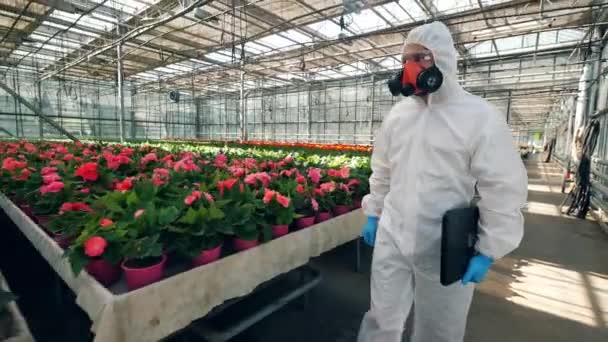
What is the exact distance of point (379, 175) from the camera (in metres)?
→ 1.67

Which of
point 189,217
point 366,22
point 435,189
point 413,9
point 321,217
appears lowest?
point 321,217

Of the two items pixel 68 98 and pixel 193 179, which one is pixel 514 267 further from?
pixel 68 98

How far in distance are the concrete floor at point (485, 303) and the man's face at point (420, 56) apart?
1770 mm

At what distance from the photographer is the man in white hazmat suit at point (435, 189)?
1196 mm

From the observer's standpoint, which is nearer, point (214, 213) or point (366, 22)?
point (214, 213)

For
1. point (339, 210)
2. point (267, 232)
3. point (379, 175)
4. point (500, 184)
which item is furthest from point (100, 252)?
point (339, 210)

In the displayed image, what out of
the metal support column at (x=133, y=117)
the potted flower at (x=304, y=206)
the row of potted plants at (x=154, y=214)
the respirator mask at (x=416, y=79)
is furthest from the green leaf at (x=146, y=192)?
the metal support column at (x=133, y=117)

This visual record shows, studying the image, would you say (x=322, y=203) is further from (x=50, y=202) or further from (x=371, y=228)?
(x=50, y=202)

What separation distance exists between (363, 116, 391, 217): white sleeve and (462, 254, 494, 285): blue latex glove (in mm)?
547

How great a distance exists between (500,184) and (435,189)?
242mm

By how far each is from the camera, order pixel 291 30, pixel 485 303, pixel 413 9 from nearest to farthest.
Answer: pixel 485 303, pixel 413 9, pixel 291 30

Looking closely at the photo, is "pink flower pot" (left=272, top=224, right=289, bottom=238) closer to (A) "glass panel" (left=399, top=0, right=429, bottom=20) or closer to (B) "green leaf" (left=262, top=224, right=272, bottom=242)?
(B) "green leaf" (left=262, top=224, right=272, bottom=242)

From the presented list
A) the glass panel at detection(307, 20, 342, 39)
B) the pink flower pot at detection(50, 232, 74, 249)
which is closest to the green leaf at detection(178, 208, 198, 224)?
the pink flower pot at detection(50, 232, 74, 249)

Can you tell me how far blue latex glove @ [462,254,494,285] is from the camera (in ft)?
4.24
